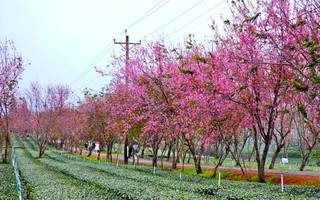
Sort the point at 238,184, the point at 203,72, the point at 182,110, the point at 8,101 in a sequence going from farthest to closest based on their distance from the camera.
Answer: the point at 8,101
the point at 182,110
the point at 203,72
the point at 238,184

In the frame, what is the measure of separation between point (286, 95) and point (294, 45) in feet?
7.90

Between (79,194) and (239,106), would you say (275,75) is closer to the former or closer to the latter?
(239,106)

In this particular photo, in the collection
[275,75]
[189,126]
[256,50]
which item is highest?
[256,50]

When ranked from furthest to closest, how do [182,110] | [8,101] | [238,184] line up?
[8,101] < [182,110] < [238,184]

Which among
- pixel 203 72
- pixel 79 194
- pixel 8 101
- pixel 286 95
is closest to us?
pixel 79 194

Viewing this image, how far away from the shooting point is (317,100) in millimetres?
13414

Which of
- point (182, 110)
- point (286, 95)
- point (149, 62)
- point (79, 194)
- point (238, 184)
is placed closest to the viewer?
point (79, 194)

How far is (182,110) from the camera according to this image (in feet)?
66.0

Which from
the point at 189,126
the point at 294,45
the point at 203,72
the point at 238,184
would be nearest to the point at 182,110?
the point at 189,126

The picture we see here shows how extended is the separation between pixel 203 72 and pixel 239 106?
7.70 feet

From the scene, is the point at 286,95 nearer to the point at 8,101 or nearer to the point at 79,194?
the point at 79,194

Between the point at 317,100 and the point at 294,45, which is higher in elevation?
the point at 294,45

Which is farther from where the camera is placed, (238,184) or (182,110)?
(182,110)

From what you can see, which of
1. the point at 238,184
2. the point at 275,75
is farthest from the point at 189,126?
the point at 275,75
